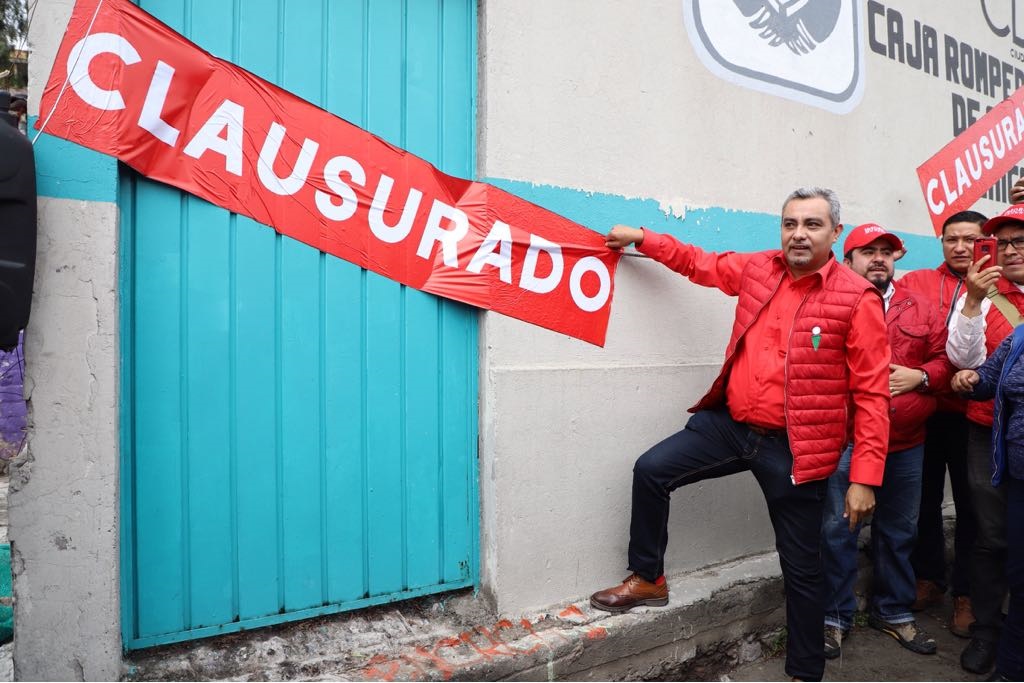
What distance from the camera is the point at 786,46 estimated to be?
434cm

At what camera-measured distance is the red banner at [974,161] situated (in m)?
5.47

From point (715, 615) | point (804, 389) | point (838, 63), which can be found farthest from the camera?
point (838, 63)

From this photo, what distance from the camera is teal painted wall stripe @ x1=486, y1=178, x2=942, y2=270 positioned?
3.32 meters

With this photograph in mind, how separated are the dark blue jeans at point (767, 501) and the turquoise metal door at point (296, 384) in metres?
0.80

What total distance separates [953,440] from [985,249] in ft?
4.02

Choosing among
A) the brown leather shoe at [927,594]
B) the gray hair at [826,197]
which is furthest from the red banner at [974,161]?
the gray hair at [826,197]

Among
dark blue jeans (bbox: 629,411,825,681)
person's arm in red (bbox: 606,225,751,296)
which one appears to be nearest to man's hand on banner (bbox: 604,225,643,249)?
person's arm in red (bbox: 606,225,751,296)

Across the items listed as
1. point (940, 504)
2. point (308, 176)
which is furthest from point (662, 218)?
point (940, 504)

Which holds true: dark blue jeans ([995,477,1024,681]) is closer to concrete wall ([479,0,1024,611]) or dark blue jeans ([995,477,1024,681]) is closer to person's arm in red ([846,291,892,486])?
person's arm in red ([846,291,892,486])

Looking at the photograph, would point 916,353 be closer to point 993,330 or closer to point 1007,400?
point 993,330

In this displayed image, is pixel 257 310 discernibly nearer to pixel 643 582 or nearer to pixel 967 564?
pixel 643 582

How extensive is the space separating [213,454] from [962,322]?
3.36 meters

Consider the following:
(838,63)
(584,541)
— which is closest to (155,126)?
(584,541)

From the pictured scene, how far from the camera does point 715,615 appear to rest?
11.9 ft
